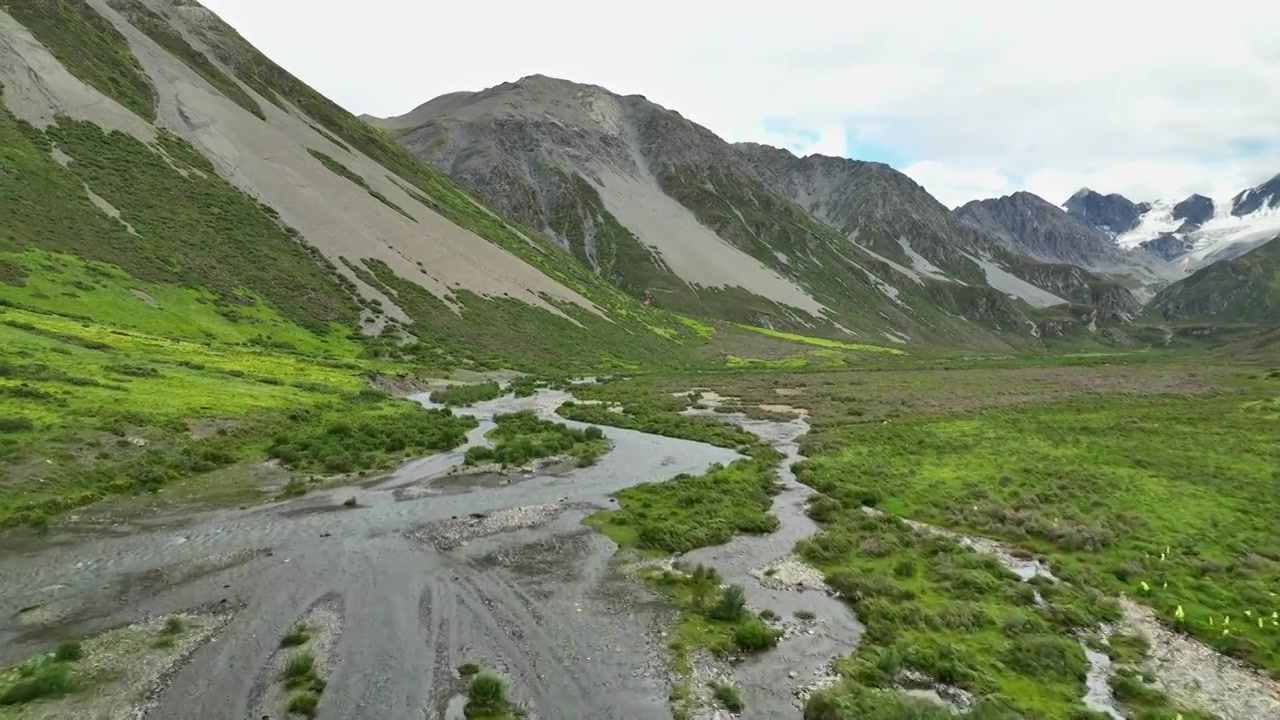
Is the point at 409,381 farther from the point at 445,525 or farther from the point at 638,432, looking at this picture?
the point at 445,525

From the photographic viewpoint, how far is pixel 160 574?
22547 mm

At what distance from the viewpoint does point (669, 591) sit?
973 inches

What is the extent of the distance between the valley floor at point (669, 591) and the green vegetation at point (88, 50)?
108289 millimetres

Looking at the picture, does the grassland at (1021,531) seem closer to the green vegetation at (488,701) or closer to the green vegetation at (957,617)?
the green vegetation at (957,617)

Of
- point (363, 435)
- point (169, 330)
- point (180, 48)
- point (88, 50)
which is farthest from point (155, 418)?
point (180, 48)

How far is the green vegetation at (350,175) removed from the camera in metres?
132

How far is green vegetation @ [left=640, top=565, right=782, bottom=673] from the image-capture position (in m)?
20.5

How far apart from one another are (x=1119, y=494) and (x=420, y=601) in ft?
127

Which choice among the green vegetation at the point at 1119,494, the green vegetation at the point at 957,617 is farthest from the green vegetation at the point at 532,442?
the green vegetation at the point at 957,617

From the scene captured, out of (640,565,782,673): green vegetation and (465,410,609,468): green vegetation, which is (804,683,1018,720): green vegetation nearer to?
(640,565,782,673): green vegetation

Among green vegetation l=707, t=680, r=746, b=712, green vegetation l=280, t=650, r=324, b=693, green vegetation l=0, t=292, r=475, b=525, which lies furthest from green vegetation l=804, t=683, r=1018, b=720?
green vegetation l=0, t=292, r=475, b=525

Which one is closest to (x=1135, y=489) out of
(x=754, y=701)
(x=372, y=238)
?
(x=754, y=701)

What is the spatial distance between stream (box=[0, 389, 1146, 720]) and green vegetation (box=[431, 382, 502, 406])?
2961 cm

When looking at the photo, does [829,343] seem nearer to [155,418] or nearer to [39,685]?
[155,418]
